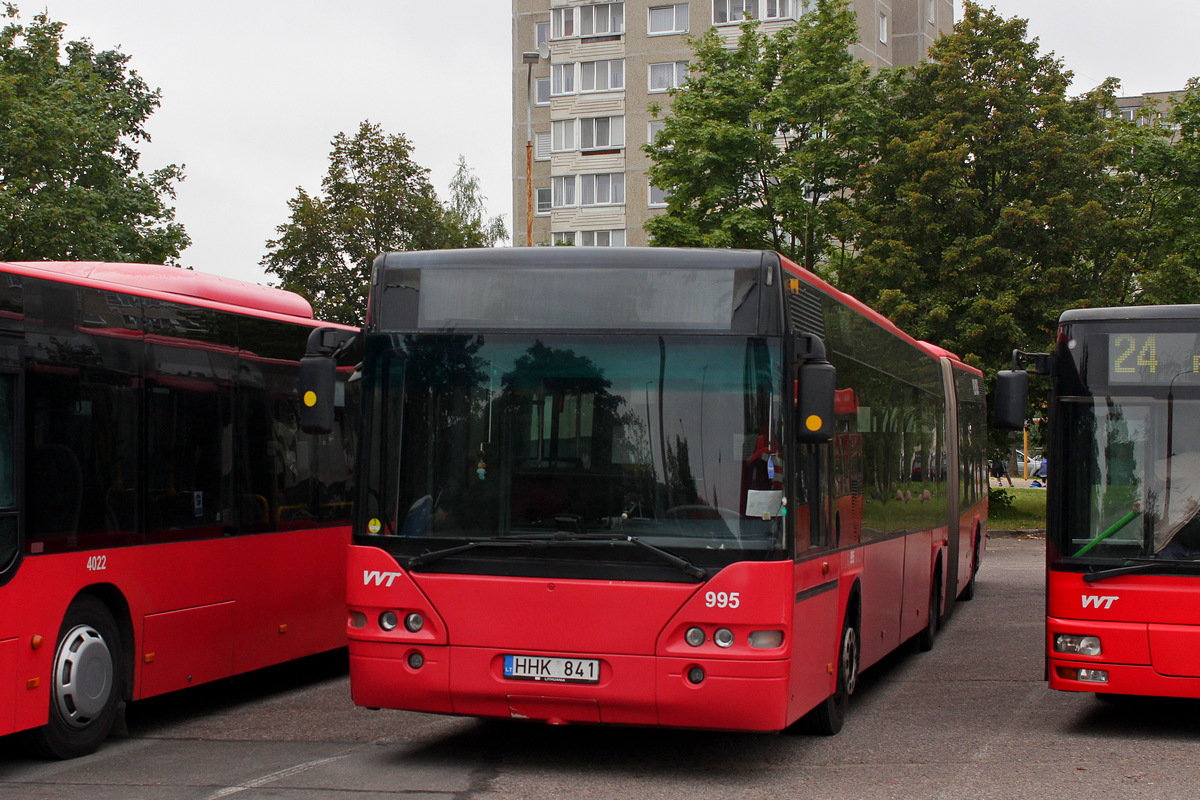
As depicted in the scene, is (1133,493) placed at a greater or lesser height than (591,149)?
lesser

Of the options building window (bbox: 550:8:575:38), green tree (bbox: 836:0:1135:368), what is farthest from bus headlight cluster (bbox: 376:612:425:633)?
building window (bbox: 550:8:575:38)

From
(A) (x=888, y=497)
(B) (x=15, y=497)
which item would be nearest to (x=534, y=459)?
(B) (x=15, y=497)

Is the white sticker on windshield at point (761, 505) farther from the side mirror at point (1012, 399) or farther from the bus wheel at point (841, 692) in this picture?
the side mirror at point (1012, 399)

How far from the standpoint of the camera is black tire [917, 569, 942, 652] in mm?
13942

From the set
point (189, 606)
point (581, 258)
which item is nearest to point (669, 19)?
point (189, 606)

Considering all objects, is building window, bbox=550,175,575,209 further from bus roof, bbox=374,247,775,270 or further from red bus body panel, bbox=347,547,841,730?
red bus body panel, bbox=347,547,841,730

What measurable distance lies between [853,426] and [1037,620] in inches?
294

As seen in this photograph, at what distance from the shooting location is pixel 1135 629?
8766mm

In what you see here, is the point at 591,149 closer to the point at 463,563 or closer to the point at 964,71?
the point at 964,71

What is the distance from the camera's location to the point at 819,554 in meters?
8.36

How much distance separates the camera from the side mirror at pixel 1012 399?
9328mm

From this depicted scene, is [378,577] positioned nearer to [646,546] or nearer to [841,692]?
[646,546]

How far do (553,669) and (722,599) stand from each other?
0.97m

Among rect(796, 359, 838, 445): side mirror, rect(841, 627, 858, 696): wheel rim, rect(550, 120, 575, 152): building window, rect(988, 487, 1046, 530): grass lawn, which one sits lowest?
rect(988, 487, 1046, 530): grass lawn
